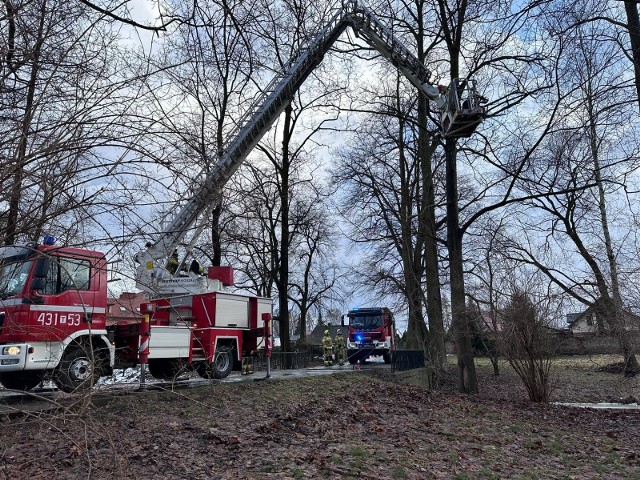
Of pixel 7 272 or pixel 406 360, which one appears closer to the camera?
pixel 7 272

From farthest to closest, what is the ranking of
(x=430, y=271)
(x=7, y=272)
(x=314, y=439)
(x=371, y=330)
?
1. (x=371, y=330)
2. (x=430, y=271)
3. (x=314, y=439)
4. (x=7, y=272)

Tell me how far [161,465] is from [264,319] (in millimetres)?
7215

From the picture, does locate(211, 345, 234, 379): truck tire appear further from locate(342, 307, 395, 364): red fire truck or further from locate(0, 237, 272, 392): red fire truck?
locate(342, 307, 395, 364): red fire truck

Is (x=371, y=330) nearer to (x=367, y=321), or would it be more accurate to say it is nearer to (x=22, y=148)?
(x=367, y=321)

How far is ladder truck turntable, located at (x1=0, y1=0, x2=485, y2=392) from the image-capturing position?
4.10 meters

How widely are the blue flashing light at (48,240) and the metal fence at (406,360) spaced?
1302 centimetres

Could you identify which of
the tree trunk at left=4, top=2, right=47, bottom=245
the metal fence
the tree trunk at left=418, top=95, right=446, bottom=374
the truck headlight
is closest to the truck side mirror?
the truck headlight

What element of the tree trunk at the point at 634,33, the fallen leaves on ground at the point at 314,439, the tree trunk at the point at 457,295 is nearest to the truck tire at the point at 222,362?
the fallen leaves on ground at the point at 314,439

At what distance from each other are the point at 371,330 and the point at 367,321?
1.62 ft

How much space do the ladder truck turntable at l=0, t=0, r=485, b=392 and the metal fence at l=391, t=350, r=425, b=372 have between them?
450cm

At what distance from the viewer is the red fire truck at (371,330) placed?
24.2 metres

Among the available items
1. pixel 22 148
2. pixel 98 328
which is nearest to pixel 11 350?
pixel 98 328

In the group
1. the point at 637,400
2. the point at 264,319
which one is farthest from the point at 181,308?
the point at 637,400

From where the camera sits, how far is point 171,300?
36.4 feet
